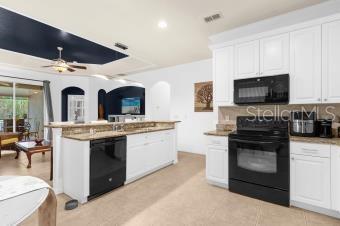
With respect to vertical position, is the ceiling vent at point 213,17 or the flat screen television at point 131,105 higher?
the ceiling vent at point 213,17

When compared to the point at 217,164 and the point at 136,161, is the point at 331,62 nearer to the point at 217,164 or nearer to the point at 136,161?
the point at 217,164

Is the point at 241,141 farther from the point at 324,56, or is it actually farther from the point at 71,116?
the point at 71,116

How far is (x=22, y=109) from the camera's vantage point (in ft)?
21.2

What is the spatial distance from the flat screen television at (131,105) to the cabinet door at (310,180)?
19.7ft

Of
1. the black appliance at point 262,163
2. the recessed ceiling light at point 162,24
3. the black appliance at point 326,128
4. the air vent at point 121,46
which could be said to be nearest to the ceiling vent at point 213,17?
the recessed ceiling light at point 162,24

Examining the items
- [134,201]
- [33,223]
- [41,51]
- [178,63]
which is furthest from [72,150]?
[178,63]

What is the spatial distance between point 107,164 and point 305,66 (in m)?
3.27

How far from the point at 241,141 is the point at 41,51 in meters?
5.33

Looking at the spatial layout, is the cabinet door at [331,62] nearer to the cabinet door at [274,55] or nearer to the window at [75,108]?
the cabinet door at [274,55]

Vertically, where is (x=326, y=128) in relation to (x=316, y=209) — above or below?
above

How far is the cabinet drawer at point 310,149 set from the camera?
6.84ft

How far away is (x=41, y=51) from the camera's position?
4.58 metres

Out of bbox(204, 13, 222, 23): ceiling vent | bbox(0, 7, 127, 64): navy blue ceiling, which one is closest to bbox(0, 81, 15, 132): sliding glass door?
bbox(0, 7, 127, 64): navy blue ceiling

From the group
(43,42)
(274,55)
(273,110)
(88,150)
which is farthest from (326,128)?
(43,42)
